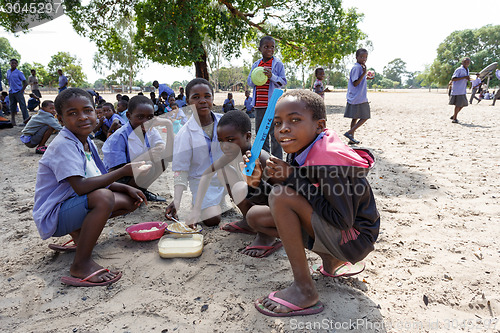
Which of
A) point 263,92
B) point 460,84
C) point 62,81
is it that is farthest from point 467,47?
point 263,92

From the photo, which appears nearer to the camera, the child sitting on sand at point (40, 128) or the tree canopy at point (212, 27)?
the child sitting on sand at point (40, 128)

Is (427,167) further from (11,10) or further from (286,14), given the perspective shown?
(11,10)

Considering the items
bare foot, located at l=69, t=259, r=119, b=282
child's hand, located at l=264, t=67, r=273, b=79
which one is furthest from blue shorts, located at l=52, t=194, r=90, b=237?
child's hand, located at l=264, t=67, r=273, b=79

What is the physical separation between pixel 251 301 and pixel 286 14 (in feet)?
37.6

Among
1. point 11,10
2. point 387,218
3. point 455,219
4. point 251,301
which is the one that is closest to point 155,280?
point 251,301

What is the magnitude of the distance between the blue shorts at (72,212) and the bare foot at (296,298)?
1286mm

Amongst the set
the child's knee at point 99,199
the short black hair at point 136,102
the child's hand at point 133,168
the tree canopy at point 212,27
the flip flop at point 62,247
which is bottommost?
the flip flop at point 62,247

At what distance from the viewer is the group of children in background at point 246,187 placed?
1543 millimetres

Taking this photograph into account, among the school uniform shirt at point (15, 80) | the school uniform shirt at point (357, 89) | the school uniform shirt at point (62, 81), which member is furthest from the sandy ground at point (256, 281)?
the school uniform shirt at point (62, 81)

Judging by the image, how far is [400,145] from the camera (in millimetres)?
5586

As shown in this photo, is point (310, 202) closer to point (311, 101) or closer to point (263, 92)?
point (311, 101)

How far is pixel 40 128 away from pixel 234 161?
15.5 ft

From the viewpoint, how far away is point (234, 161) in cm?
260

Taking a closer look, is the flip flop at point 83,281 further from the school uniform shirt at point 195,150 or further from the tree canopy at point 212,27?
the tree canopy at point 212,27
